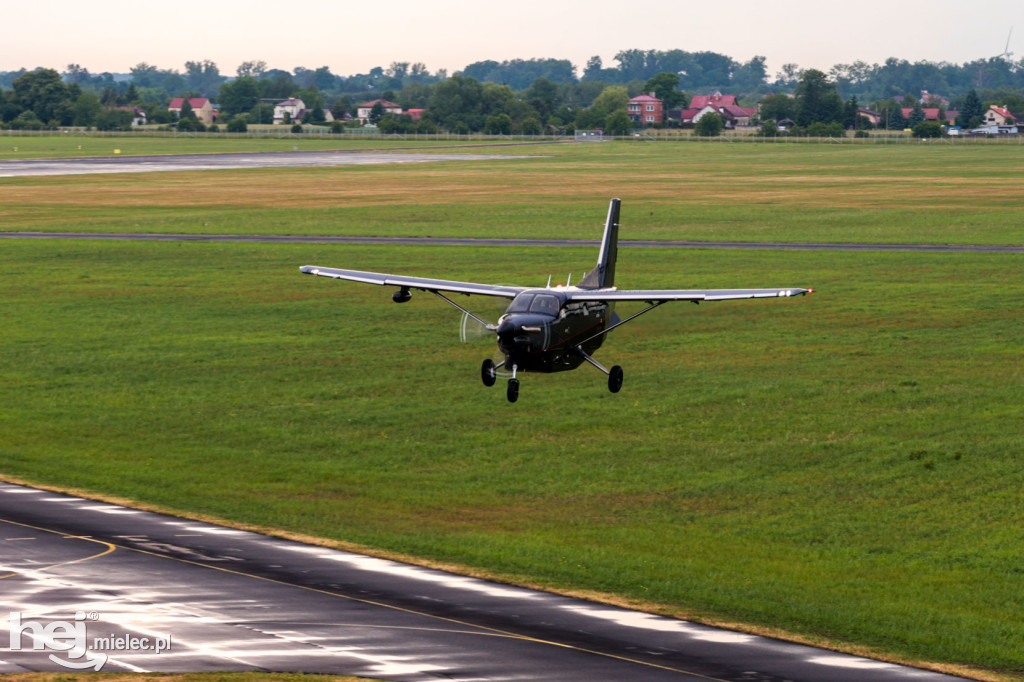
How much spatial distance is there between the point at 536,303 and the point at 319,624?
52.0 ft

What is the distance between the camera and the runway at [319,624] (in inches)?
1030

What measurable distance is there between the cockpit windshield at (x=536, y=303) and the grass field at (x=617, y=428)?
5153 millimetres

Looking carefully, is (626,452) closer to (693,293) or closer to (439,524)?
(693,293)

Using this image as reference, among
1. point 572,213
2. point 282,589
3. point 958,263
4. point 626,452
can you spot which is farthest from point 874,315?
point 572,213

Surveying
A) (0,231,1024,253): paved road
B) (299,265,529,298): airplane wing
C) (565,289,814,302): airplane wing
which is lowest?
(0,231,1024,253): paved road

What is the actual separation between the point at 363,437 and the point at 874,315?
3265 cm

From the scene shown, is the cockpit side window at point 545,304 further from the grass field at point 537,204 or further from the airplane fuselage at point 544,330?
the grass field at point 537,204

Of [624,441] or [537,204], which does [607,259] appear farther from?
[537,204]

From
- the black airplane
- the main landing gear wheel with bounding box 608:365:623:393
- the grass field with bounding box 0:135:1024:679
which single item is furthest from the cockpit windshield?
the main landing gear wheel with bounding box 608:365:623:393

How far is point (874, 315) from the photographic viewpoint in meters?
68.1

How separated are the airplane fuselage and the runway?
31.4ft

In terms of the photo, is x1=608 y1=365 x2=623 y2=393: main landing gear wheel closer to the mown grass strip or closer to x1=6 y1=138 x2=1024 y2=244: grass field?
the mown grass strip

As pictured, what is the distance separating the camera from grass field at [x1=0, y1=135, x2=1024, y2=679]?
33.2 meters

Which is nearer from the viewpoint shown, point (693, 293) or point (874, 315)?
point (693, 293)
